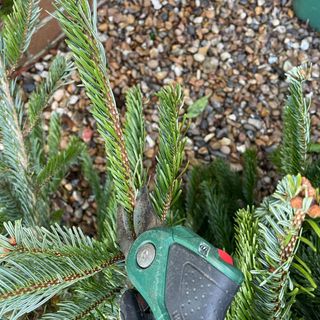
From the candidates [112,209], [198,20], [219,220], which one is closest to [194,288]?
[112,209]

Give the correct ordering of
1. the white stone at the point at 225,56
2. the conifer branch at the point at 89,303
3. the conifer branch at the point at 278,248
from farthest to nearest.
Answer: the white stone at the point at 225,56 < the conifer branch at the point at 89,303 < the conifer branch at the point at 278,248

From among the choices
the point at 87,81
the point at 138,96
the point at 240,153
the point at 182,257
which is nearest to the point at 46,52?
the point at 240,153

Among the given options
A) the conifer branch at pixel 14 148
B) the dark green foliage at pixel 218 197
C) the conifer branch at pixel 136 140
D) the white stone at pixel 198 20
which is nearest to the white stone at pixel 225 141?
the dark green foliage at pixel 218 197

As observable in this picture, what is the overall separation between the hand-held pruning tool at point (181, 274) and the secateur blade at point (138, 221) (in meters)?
0.05

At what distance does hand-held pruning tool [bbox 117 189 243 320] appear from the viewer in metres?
0.69

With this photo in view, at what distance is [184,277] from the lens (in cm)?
71

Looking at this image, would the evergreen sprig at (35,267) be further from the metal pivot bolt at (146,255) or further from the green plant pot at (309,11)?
the green plant pot at (309,11)

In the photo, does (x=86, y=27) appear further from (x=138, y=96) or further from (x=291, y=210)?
(x=291, y=210)

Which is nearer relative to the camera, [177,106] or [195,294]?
[195,294]

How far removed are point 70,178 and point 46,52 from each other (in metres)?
0.58

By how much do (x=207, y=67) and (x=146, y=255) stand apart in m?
1.54

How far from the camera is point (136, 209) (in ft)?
2.67

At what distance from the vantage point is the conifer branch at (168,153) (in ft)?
2.84

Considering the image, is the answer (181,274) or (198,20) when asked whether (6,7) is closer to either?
(181,274)
